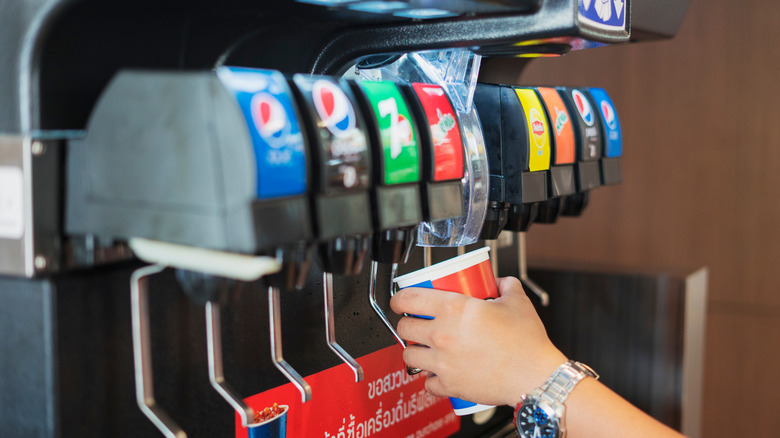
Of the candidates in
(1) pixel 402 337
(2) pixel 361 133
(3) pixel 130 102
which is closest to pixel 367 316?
(1) pixel 402 337

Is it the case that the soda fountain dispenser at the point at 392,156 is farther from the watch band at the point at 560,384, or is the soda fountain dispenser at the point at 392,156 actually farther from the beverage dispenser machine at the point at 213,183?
the watch band at the point at 560,384

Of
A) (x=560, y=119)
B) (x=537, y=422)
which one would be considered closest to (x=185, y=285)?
(x=537, y=422)

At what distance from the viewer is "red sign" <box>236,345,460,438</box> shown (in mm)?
957

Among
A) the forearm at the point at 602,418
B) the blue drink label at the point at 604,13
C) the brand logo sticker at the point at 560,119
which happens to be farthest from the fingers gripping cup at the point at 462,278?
the blue drink label at the point at 604,13

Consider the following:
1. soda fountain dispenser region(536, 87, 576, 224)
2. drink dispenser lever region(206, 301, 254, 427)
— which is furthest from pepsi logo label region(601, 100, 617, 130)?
drink dispenser lever region(206, 301, 254, 427)

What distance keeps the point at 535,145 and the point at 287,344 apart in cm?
44

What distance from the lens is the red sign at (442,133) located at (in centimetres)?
78

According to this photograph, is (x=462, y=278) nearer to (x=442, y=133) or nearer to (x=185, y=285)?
(x=442, y=133)

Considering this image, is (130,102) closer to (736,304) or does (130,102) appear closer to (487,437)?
(487,437)

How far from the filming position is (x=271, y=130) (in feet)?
1.93

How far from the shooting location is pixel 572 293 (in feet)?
6.74

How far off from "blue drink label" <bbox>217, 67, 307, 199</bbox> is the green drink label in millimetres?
116

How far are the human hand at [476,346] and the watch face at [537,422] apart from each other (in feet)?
0.07

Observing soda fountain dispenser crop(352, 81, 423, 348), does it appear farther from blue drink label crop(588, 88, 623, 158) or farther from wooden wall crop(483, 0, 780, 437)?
wooden wall crop(483, 0, 780, 437)
